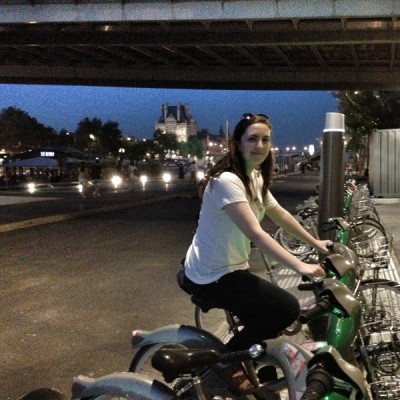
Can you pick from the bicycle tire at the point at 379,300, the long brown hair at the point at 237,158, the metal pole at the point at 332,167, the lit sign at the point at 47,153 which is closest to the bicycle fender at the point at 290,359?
the long brown hair at the point at 237,158

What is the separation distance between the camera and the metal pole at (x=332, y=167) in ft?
23.7

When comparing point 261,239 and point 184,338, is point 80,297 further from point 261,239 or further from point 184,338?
point 261,239

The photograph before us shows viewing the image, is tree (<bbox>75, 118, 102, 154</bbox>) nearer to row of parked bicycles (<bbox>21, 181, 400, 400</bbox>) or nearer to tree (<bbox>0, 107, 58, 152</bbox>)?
tree (<bbox>0, 107, 58, 152</bbox>)

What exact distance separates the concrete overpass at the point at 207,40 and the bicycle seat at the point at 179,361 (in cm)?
1854

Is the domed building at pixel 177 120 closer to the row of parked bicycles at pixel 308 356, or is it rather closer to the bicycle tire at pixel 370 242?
the bicycle tire at pixel 370 242

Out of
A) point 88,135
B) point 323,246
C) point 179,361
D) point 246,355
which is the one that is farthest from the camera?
point 88,135

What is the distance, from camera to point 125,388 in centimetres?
287

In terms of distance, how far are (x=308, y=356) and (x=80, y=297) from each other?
17.5 feet

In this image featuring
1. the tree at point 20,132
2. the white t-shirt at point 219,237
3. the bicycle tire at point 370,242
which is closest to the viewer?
the white t-shirt at point 219,237

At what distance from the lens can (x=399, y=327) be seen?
3.88 metres

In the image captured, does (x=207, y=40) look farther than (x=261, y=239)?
Yes

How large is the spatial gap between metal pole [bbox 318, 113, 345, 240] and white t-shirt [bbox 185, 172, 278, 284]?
4.05m

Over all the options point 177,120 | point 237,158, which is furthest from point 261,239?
point 177,120

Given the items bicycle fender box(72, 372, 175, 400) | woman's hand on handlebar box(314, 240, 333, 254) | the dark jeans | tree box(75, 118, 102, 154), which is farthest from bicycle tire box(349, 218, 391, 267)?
tree box(75, 118, 102, 154)
